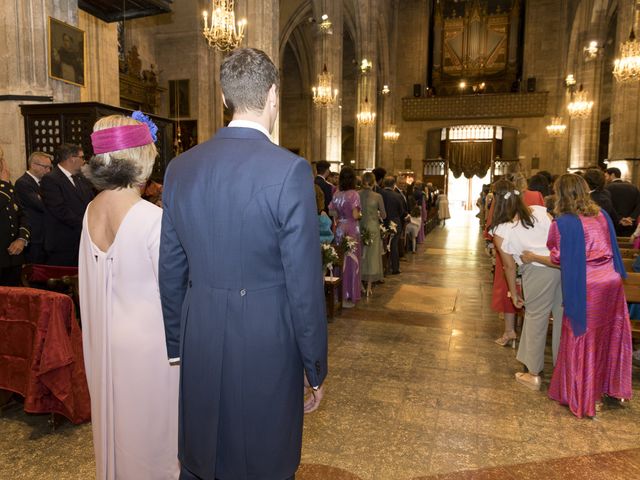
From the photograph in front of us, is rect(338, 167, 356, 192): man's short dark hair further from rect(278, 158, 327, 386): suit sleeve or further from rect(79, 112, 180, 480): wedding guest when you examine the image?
rect(278, 158, 327, 386): suit sleeve

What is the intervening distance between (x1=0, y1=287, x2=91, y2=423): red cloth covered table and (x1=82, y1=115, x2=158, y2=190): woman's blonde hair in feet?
5.04

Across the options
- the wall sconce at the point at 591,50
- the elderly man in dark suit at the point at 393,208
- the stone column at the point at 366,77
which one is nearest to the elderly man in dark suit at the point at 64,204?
the elderly man in dark suit at the point at 393,208

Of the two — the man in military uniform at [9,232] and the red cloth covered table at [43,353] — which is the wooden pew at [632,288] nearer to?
the red cloth covered table at [43,353]

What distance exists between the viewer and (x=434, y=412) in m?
3.51

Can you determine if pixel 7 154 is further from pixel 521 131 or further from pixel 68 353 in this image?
pixel 521 131

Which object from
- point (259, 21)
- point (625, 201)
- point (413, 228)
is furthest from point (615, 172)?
point (259, 21)

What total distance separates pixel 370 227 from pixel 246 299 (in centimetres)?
558

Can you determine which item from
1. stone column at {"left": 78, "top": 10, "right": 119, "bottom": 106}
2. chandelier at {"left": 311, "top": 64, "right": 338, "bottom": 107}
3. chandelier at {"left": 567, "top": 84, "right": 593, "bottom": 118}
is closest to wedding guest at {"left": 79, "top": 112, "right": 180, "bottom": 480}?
stone column at {"left": 78, "top": 10, "right": 119, "bottom": 106}

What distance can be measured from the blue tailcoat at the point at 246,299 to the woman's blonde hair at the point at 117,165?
440 millimetres

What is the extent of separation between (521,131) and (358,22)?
31.7ft

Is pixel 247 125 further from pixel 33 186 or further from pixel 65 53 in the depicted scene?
pixel 65 53

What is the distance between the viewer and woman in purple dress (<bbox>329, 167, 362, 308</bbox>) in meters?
6.26

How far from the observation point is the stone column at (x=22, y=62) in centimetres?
478

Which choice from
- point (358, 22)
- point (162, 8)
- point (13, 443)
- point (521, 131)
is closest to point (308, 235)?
point (13, 443)
